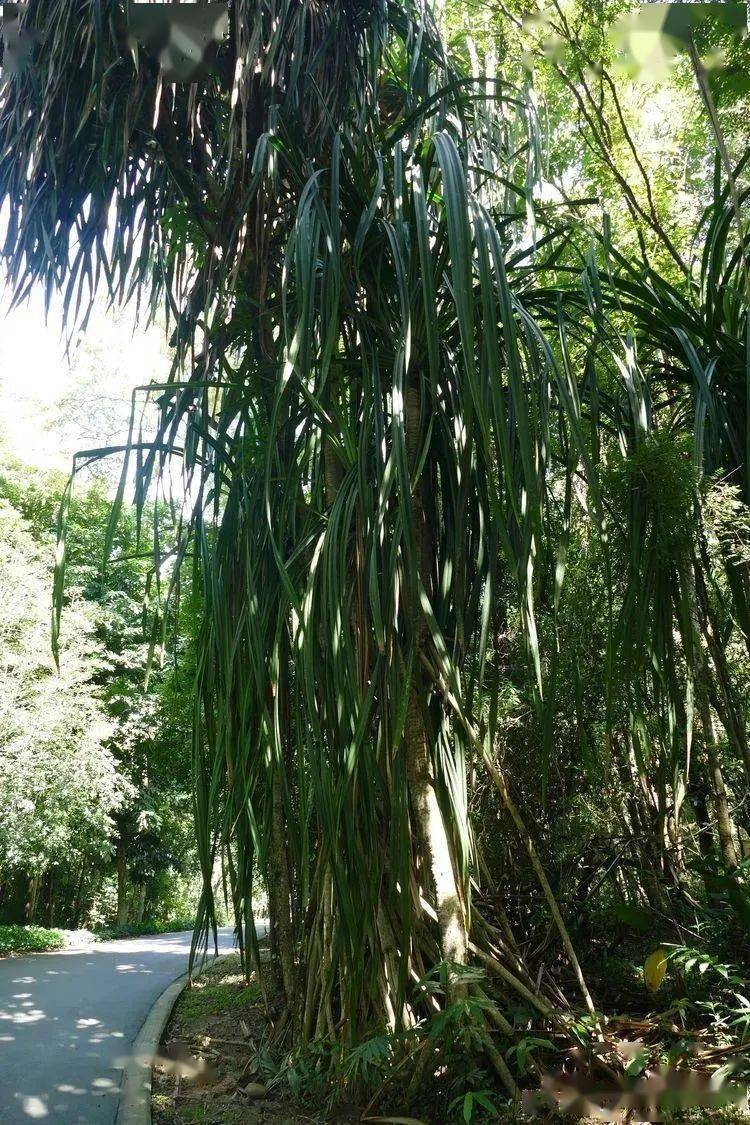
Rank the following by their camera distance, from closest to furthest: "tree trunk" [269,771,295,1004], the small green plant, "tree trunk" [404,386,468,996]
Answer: the small green plant
"tree trunk" [404,386,468,996]
"tree trunk" [269,771,295,1004]

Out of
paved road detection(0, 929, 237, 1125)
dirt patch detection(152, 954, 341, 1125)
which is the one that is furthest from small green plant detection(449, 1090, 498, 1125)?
paved road detection(0, 929, 237, 1125)

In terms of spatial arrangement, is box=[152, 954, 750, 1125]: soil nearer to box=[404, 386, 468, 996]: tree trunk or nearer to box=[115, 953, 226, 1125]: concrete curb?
box=[115, 953, 226, 1125]: concrete curb

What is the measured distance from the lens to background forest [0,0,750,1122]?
212 cm

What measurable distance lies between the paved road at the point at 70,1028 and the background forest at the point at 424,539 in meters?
0.77

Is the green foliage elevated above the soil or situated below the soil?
below

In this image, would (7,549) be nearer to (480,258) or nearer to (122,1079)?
(122,1079)

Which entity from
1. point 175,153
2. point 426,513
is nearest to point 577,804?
point 426,513

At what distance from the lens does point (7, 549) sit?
Answer: 946 cm

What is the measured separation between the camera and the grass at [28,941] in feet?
28.6

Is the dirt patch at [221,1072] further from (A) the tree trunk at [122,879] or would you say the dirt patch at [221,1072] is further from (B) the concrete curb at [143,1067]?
(A) the tree trunk at [122,879]

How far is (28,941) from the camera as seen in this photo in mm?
9094

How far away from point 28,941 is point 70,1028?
558 centimetres

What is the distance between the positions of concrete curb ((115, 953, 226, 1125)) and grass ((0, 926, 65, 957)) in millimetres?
4548

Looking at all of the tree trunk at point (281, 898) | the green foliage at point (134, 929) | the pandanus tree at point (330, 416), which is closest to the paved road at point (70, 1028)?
the tree trunk at point (281, 898)
